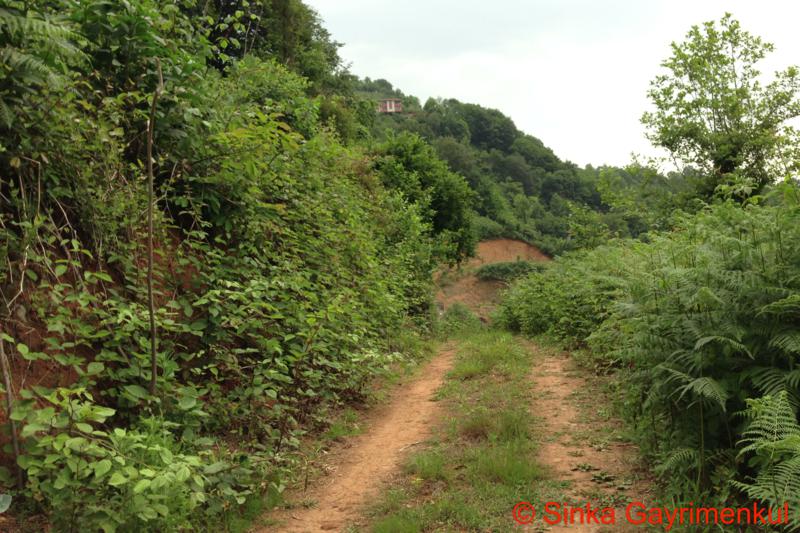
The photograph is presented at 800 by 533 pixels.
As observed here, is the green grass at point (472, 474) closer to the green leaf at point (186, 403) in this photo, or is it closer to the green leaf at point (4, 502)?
the green leaf at point (186, 403)

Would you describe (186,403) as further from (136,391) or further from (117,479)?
(117,479)

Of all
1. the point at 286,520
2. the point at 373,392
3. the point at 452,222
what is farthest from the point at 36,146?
the point at 452,222

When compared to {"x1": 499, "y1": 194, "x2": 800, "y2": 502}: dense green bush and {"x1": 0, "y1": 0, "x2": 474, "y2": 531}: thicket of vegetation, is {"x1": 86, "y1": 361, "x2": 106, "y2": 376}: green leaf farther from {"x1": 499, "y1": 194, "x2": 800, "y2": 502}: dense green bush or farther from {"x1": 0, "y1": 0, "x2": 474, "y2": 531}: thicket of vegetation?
{"x1": 499, "y1": 194, "x2": 800, "y2": 502}: dense green bush

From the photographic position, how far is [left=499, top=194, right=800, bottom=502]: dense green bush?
12.2 ft

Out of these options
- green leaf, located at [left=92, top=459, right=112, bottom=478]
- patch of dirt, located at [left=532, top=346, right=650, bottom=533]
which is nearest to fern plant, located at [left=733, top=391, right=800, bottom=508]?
patch of dirt, located at [left=532, top=346, right=650, bottom=533]

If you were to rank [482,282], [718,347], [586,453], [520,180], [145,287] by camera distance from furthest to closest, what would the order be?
[520,180]
[482,282]
[586,453]
[145,287]
[718,347]

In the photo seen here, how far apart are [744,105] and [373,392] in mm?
19204

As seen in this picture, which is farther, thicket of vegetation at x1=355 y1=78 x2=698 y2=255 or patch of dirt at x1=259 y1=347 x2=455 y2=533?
thicket of vegetation at x1=355 y1=78 x2=698 y2=255

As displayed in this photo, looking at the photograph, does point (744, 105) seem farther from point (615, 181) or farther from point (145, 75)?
point (145, 75)

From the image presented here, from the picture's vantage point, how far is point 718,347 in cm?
409

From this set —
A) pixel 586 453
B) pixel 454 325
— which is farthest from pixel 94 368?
pixel 454 325

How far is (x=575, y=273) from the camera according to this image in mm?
A: 14023

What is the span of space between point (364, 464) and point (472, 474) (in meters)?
1.19

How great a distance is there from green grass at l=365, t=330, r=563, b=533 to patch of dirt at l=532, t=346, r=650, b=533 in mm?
199
